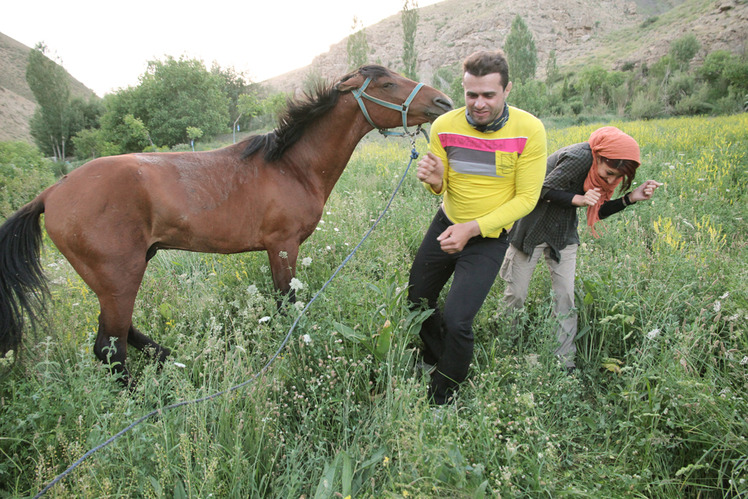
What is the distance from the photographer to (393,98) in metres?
2.98

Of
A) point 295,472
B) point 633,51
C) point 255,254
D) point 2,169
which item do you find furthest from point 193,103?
point 633,51

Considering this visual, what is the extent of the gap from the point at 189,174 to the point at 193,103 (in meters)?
47.3

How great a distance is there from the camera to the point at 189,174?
2768 millimetres

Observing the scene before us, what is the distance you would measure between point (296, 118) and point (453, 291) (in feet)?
6.74

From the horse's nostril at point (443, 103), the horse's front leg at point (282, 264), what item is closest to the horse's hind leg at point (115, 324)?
the horse's front leg at point (282, 264)

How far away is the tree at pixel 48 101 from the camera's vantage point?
4406cm

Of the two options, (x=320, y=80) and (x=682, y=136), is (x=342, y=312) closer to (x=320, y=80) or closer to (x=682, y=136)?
(x=320, y=80)

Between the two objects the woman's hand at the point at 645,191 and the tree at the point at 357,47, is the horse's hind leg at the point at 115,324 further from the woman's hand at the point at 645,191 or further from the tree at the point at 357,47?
the tree at the point at 357,47

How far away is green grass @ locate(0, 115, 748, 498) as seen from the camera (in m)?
1.62

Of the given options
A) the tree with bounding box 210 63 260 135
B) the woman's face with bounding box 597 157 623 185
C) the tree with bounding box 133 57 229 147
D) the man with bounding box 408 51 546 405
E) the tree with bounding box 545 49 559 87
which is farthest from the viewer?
the tree with bounding box 210 63 260 135

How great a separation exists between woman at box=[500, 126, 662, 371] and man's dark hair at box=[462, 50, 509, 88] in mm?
1003

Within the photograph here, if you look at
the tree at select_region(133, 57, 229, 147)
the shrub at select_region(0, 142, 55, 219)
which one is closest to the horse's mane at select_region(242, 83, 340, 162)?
the shrub at select_region(0, 142, 55, 219)

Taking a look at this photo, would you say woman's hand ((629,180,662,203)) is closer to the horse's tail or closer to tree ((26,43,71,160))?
the horse's tail

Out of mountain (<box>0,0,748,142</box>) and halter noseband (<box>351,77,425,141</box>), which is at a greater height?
mountain (<box>0,0,748,142</box>)
